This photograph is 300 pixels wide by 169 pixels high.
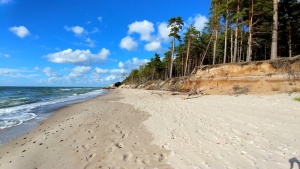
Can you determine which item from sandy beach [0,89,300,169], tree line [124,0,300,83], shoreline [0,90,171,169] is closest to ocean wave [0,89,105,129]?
sandy beach [0,89,300,169]

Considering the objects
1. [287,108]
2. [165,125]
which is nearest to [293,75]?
[287,108]

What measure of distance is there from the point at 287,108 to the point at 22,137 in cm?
1194

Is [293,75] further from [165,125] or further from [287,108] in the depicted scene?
[165,125]

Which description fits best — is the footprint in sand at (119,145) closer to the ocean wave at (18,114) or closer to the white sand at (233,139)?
the white sand at (233,139)

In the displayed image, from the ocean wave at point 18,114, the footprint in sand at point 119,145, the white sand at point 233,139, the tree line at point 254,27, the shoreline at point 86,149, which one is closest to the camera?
Answer: the white sand at point 233,139

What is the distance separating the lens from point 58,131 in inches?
332

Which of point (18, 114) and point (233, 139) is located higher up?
point (233, 139)

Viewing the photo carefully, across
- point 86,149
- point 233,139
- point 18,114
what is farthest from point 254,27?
point 18,114

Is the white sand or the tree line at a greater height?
the tree line

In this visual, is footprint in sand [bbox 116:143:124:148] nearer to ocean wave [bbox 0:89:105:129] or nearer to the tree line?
ocean wave [bbox 0:89:105:129]

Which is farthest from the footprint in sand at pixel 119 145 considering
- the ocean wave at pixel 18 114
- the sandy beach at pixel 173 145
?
the ocean wave at pixel 18 114

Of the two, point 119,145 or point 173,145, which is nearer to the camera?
point 173,145

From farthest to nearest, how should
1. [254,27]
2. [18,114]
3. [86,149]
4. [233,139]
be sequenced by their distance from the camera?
[254,27] < [18,114] < [86,149] < [233,139]

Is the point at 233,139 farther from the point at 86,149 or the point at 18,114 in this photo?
the point at 18,114
